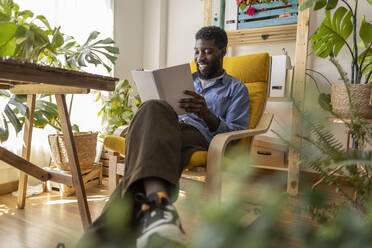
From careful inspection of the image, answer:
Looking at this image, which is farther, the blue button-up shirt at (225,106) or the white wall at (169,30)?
the white wall at (169,30)

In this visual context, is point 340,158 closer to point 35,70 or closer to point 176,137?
point 176,137

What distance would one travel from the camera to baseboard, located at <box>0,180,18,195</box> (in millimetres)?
1855

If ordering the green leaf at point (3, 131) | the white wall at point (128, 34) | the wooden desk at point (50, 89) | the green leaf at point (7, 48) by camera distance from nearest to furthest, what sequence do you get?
the wooden desk at point (50, 89) → the green leaf at point (7, 48) → the green leaf at point (3, 131) → the white wall at point (128, 34)

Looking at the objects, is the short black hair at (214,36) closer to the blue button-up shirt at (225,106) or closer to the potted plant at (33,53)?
the blue button-up shirt at (225,106)

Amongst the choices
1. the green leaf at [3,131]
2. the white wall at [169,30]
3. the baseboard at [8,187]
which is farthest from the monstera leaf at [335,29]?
the baseboard at [8,187]

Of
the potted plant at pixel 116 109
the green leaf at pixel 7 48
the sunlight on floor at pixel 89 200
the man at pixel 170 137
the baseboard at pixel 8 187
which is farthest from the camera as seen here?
the potted plant at pixel 116 109

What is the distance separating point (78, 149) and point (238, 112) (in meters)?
1.12

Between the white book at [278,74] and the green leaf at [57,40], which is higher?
the green leaf at [57,40]

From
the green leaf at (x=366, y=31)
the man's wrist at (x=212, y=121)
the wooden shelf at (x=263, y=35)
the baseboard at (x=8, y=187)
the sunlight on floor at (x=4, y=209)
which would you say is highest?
the wooden shelf at (x=263, y=35)

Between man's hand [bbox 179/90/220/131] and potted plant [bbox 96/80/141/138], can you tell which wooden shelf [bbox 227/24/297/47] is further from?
man's hand [bbox 179/90/220/131]

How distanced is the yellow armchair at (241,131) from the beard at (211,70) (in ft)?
0.70

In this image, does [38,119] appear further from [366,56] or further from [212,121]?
[366,56]

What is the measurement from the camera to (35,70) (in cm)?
90

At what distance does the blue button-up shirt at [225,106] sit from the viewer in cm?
135
